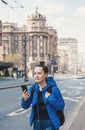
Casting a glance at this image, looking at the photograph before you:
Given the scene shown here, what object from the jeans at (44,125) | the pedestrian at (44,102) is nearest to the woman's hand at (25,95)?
the pedestrian at (44,102)

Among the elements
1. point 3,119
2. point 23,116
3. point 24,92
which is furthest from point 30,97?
point 23,116

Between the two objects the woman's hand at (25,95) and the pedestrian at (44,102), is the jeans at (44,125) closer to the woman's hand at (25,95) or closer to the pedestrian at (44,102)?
the pedestrian at (44,102)

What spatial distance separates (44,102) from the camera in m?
6.51

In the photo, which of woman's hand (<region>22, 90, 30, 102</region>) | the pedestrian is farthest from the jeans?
woman's hand (<region>22, 90, 30, 102</region>)

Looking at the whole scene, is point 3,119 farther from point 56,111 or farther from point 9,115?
point 56,111

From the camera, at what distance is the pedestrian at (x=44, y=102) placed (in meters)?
6.46

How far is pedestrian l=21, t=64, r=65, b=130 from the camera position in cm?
646

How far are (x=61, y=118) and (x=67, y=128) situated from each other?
244 inches

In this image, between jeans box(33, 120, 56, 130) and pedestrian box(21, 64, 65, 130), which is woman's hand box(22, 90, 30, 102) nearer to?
pedestrian box(21, 64, 65, 130)

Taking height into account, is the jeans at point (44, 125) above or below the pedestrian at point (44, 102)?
below

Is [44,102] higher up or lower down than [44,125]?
higher up

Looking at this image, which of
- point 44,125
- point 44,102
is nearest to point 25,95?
point 44,102

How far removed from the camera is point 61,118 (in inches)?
258

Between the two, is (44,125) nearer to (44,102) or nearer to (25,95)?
(44,102)
